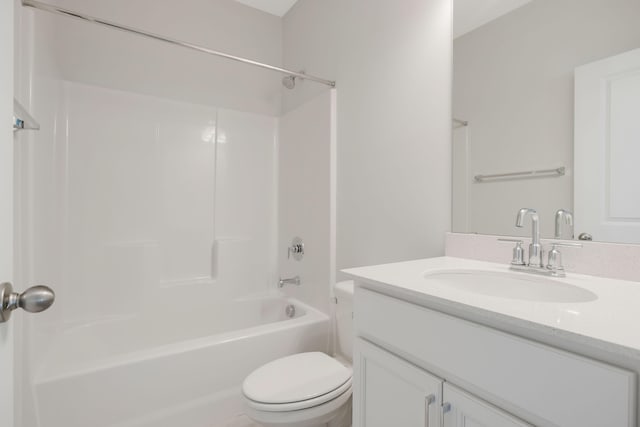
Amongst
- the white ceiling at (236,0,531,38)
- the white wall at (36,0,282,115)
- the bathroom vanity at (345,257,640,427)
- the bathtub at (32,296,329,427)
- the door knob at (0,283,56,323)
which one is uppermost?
the white wall at (36,0,282,115)

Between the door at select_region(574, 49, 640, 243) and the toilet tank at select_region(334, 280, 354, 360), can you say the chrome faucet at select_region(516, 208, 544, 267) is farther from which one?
the toilet tank at select_region(334, 280, 354, 360)

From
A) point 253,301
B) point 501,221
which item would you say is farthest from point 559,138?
point 253,301

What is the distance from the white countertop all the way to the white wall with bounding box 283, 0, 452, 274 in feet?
1.75

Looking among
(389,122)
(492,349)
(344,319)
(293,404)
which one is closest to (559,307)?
(492,349)

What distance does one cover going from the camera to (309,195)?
6.92ft

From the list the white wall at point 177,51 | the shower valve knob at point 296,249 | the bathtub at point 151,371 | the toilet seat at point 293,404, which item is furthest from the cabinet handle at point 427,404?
the white wall at point 177,51

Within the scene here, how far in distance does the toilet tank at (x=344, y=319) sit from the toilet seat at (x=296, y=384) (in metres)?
0.15

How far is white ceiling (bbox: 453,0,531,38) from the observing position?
115cm

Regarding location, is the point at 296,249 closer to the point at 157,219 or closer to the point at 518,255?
the point at 157,219

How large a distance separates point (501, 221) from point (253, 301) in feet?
5.89

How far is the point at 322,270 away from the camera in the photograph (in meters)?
1.96

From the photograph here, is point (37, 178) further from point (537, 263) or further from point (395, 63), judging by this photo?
point (537, 263)

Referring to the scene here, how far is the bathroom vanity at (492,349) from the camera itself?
49cm

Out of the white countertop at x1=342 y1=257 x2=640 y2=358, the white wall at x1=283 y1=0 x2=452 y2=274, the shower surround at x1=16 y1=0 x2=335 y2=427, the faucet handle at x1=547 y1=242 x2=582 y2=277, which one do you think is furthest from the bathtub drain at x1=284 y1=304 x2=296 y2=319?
the faucet handle at x1=547 y1=242 x2=582 y2=277
